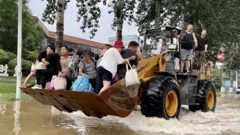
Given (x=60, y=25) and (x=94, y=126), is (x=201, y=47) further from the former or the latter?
(x=60, y=25)

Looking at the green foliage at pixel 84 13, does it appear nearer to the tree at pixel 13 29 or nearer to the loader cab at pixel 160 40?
the loader cab at pixel 160 40

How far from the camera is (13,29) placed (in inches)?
1868

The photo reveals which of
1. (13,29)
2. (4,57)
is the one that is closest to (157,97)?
(4,57)

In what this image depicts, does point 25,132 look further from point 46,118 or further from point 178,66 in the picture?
point 178,66

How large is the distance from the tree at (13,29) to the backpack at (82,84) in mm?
38482

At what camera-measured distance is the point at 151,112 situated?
926 cm

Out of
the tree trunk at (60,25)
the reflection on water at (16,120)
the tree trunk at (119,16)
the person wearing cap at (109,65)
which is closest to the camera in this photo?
the reflection on water at (16,120)

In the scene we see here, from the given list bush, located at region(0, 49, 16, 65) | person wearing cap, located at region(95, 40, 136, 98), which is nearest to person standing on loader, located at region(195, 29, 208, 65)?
person wearing cap, located at region(95, 40, 136, 98)

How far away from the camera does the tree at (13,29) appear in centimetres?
4588

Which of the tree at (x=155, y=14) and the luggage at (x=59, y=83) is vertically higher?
the tree at (x=155, y=14)

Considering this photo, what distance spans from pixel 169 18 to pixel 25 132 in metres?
18.7

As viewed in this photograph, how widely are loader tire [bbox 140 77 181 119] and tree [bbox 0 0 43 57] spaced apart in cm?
→ 3836

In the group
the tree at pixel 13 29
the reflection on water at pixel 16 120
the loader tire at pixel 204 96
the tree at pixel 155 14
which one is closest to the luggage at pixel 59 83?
the reflection on water at pixel 16 120

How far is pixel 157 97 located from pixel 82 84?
185 cm
